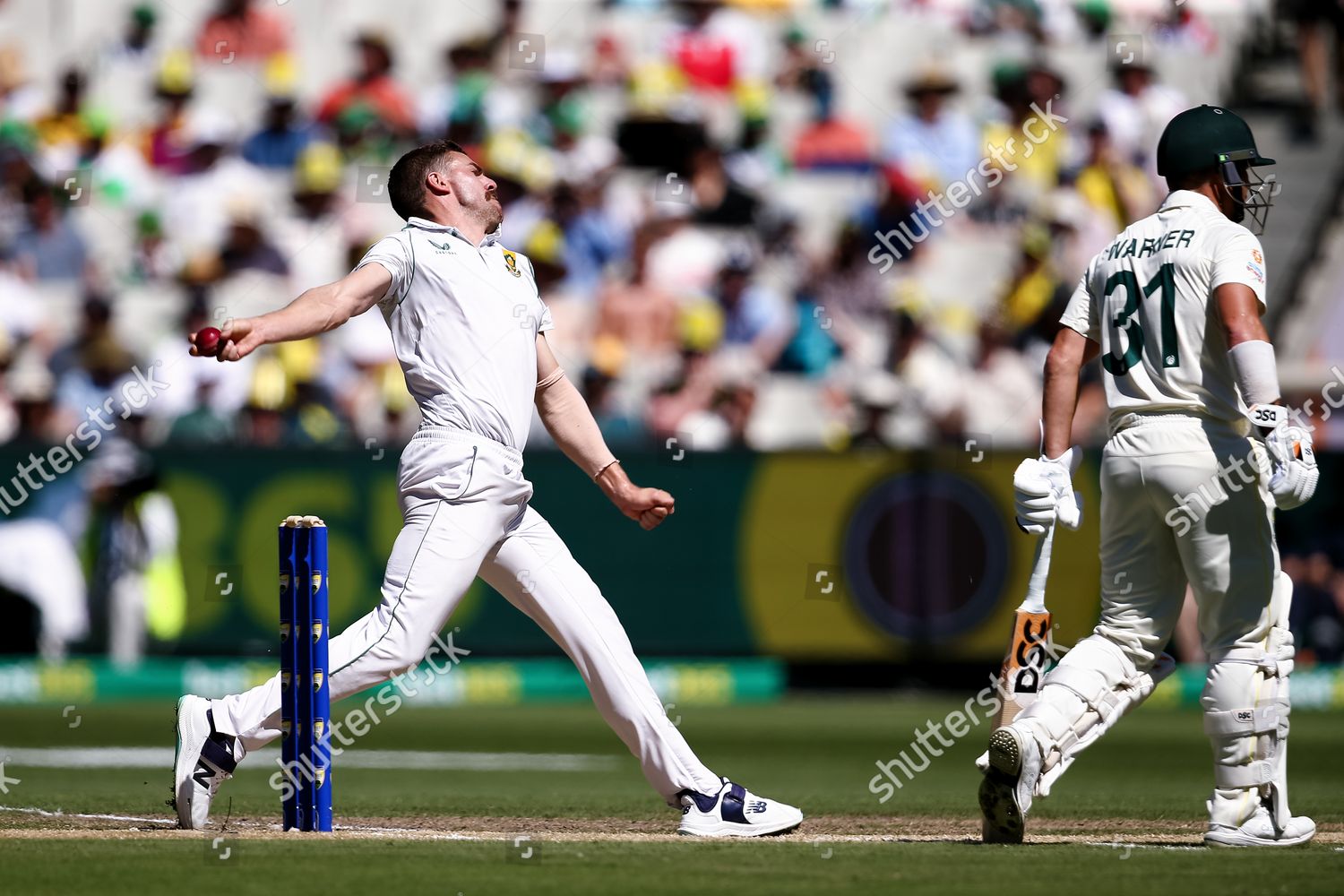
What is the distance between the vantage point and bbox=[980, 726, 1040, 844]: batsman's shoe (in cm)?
627

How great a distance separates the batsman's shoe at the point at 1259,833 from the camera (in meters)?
6.40

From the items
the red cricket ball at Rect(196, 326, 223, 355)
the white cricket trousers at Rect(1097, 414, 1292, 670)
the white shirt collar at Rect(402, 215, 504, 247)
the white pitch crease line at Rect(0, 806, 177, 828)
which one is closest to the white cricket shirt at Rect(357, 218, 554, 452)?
the white shirt collar at Rect(402, 215, 504, 247)

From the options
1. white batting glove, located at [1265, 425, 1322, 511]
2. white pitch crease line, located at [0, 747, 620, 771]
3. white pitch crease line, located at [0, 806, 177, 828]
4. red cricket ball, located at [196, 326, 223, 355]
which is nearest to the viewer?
red cricket ball, located at [196, 326, 223, 355]

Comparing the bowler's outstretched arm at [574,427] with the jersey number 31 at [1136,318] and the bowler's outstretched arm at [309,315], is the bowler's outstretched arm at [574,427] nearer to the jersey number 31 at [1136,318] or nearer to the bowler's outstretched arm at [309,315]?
the bowler's outstretched arm at [309,315]

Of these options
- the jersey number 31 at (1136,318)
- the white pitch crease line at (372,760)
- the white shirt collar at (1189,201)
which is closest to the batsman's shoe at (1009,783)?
the jersey number 31 at (1136,318)

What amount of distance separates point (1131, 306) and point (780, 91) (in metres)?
13.0

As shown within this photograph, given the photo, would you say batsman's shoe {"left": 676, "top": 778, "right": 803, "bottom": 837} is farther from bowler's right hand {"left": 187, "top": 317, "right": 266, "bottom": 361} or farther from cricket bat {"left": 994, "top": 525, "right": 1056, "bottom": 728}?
bowler's right hand {"left": 187, "top": 317, "right": 266, "bottom": 361}

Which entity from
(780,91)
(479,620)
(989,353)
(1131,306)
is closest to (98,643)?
(479,620)

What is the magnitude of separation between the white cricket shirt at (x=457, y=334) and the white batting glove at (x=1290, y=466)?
2342 mm

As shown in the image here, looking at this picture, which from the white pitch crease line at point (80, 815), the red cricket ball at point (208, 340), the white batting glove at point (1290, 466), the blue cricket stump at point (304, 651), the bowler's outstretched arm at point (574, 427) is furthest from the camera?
the white pitch crease line at point (80, 815)

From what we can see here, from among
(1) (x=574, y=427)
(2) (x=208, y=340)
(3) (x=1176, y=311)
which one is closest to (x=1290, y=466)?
(3) (x=1176, y=311)

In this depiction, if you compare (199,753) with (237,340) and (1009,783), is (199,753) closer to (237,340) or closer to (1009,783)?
(237,340)

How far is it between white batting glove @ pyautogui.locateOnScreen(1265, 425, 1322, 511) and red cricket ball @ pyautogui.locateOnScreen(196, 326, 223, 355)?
316 cm

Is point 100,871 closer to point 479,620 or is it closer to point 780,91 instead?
point 479,620
